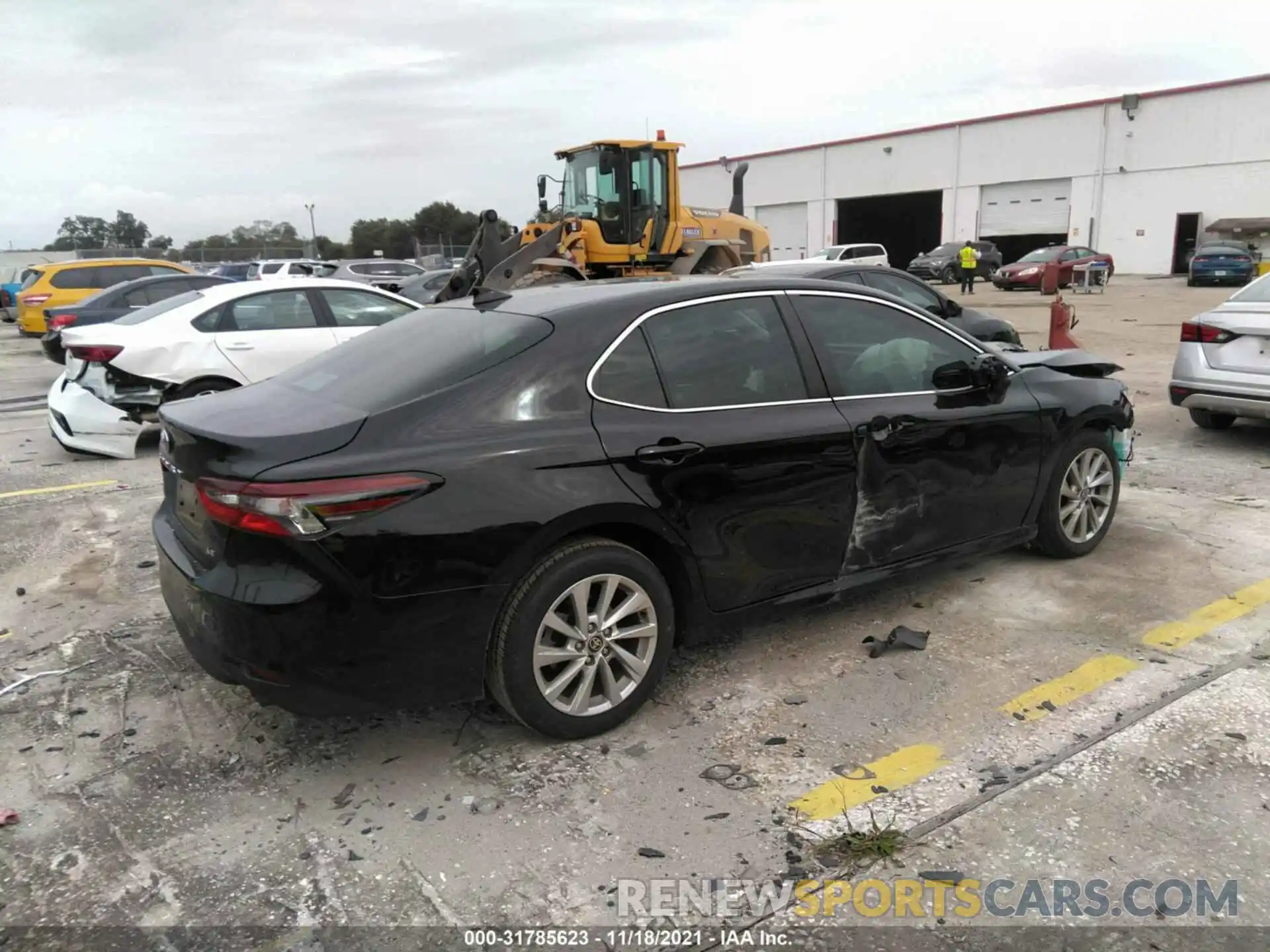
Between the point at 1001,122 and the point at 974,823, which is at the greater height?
the point at 1001,122

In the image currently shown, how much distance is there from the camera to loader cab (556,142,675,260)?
15.0 m

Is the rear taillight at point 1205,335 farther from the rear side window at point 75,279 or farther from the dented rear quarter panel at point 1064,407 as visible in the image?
the rear side window at point 75,279

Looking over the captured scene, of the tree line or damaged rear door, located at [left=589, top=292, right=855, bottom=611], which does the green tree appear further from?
damaged rear door, located at [left=589, top=292, right=855, bottom=611]

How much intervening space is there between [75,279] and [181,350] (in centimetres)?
1178

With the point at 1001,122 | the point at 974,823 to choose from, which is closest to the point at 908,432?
the point at 974,823

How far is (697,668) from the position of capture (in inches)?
155

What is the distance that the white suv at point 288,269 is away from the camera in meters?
23.2

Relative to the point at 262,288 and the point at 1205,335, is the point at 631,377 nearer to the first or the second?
the point at 1205,335

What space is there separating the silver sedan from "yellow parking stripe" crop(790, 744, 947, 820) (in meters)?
5.49

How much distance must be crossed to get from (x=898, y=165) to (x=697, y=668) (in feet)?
148

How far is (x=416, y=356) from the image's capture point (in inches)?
138

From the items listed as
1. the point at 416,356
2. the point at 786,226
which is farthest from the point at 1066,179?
the point at 416,356

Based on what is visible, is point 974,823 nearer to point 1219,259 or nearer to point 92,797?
point 92,797

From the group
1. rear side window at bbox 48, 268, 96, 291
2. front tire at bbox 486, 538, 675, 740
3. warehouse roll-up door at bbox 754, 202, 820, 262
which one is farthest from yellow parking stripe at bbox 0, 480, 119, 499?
warehouse roll-up door at bbox 754, 202, 820, 262
